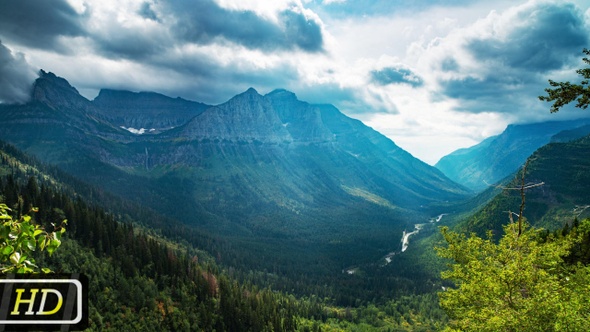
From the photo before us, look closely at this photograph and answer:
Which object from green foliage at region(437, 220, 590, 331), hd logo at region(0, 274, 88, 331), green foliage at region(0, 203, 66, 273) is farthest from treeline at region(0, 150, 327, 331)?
green foliage at region(0, 203, 66, 273)

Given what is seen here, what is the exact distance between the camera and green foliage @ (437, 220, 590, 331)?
1692 cm

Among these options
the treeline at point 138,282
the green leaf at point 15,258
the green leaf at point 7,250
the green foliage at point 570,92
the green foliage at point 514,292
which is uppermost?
the green foliage at point 570,92

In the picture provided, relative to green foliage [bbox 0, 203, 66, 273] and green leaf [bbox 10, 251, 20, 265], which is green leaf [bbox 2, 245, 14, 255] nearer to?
green foliage [bbox 0, 203, 66, 273]

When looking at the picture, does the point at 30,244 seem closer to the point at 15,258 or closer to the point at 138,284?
the point at 15,258

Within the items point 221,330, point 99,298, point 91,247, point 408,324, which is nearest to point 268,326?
point 221,330

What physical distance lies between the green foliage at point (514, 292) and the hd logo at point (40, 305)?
1983cm

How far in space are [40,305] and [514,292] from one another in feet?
87.6

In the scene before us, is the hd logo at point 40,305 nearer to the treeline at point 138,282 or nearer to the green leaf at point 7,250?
the green leaf at point 7,250

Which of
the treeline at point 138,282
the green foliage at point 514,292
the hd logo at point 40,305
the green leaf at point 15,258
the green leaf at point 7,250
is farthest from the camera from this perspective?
the treeline at point 138,282

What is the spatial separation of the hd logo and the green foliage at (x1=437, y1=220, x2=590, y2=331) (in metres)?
Result: 19.8

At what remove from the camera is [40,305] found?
9281 millimetres

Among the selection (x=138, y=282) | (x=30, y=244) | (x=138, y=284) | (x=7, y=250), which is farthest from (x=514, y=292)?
(x=138, y=282)

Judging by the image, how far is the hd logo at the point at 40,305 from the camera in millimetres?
9070

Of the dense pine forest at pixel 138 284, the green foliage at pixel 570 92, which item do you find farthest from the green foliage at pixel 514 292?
the dense pine forest at pixel 138 284
